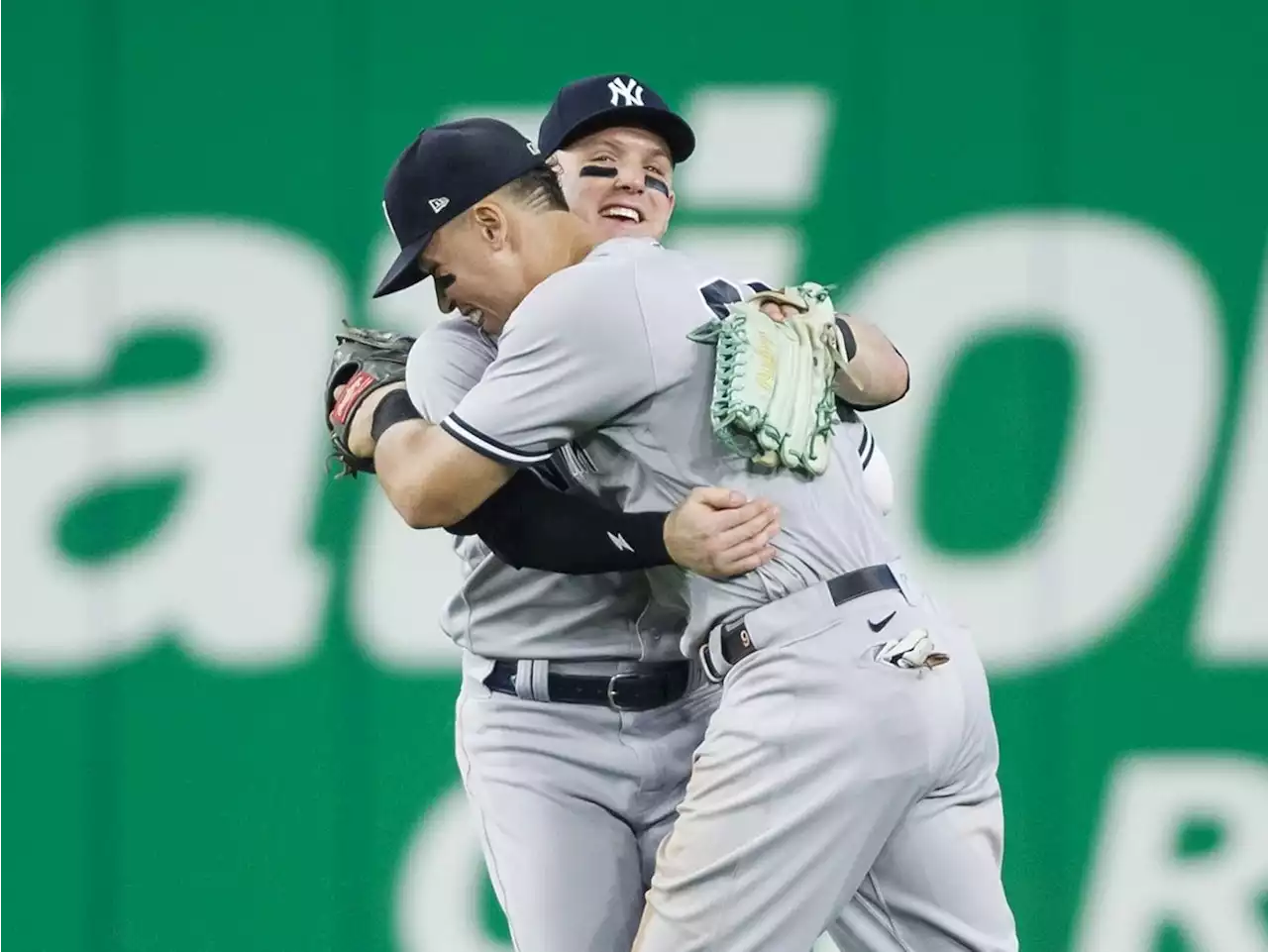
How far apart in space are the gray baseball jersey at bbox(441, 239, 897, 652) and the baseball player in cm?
19

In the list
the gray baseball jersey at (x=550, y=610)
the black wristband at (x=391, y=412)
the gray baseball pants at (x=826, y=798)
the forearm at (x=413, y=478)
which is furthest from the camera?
the gray baseball jersey at (x=550, y=610)

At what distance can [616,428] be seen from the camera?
180 cm

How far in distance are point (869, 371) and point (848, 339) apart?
45mm

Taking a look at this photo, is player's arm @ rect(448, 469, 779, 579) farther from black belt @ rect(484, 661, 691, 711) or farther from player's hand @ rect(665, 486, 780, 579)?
black belt @ rect(484, 661, 691, 711)

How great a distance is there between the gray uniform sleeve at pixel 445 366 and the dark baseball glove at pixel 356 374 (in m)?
0.03

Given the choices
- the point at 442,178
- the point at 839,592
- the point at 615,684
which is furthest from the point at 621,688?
the point at 442,178

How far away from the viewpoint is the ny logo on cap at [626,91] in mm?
2307

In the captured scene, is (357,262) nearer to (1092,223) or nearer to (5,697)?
(5,697)

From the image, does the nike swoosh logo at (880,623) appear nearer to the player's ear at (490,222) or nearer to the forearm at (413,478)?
the forearm at (413,478)

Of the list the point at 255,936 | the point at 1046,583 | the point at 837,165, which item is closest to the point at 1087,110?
the point at 837,165

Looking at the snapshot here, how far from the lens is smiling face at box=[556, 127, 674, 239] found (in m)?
2.27

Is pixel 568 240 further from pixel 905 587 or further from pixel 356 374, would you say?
pixel 905 587

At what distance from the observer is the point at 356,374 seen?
2053 millimetres

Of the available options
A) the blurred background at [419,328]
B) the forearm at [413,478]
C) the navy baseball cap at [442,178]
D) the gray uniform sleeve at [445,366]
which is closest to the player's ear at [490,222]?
the navy baseball cap at [442,178]
